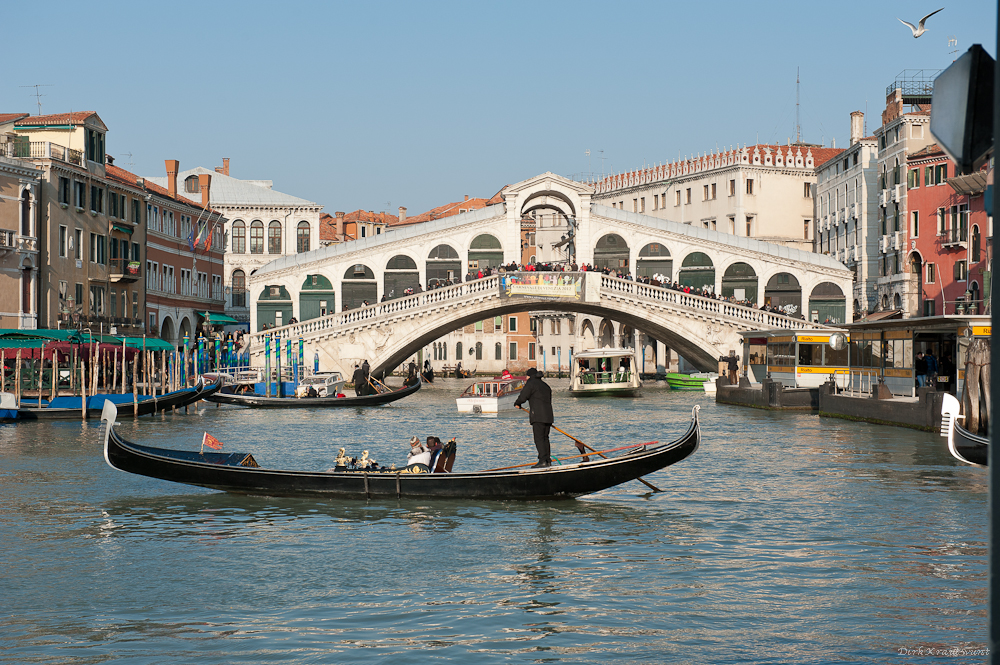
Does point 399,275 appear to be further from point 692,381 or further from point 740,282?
point 740,282

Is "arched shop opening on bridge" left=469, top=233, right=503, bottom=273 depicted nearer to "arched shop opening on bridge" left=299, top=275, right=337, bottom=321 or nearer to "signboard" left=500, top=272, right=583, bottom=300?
"signboard" left=500, top=272, right=583, bottom=300

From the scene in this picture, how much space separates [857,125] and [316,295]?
24.3 m

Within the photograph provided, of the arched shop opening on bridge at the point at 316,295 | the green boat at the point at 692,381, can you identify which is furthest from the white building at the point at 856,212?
the arched shop opening on bridge at the point at 316,295

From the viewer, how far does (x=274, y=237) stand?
182 feet

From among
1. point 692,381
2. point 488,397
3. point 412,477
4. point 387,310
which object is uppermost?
point 387,310

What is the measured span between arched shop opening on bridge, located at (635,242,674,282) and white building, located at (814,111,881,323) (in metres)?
7.34

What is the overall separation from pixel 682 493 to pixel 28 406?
677 inches

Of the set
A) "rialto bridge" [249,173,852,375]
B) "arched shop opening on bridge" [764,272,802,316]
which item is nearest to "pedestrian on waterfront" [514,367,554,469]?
"rialto bridge" [249,173,852,375]

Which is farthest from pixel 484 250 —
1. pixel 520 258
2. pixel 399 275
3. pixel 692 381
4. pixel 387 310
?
pixel 692 381

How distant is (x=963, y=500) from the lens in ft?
40.9

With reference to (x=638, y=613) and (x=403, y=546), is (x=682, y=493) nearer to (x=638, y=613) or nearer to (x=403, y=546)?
(x=403, y=546)

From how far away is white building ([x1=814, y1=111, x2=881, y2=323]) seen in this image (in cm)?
4253

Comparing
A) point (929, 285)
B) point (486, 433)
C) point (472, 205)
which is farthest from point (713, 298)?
point (472, 205)

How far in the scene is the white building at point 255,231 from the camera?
179 ft
